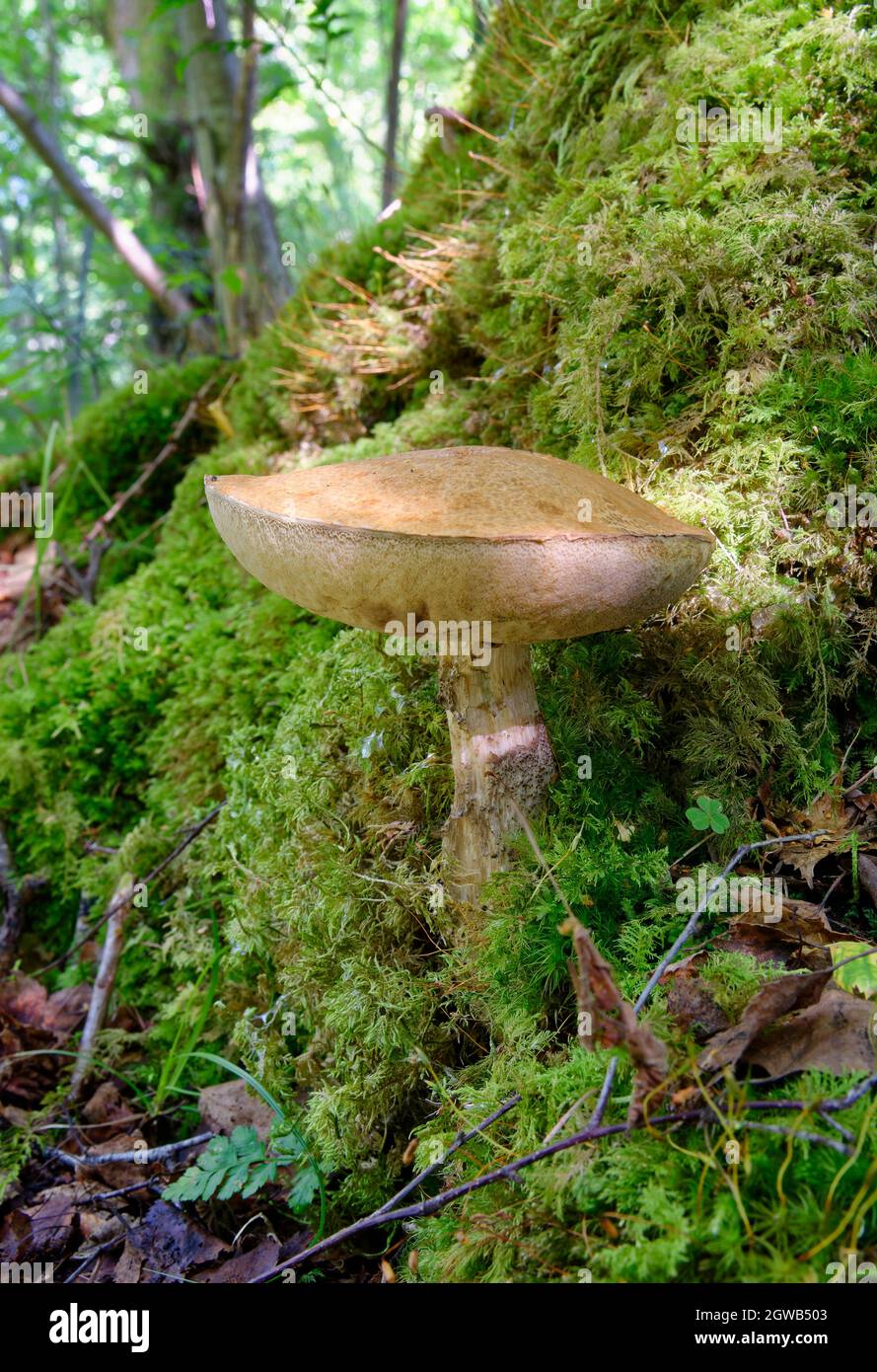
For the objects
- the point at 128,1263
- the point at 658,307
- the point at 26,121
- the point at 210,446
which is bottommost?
the point at 128,1263

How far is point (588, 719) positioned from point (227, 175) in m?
5.55

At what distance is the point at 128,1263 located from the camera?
1979mm

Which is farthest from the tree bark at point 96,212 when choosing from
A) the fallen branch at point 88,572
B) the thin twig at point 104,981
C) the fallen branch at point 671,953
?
the fallen branch at point 671,953

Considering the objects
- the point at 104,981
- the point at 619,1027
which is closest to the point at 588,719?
the point at 619,1027

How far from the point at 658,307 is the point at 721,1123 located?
2189 millimetres

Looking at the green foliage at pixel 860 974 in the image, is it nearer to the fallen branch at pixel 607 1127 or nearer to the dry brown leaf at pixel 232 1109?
the fallen branch at pixel 607 1127

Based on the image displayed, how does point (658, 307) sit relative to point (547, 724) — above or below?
above

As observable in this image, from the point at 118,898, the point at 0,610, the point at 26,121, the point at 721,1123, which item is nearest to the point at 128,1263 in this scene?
the point at 118,898

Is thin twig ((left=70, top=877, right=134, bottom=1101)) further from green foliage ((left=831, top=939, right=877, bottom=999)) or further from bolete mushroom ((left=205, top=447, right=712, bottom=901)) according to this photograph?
green foliage ((left=831, top=939, right=877, bottom=999))

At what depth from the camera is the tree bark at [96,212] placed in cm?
570

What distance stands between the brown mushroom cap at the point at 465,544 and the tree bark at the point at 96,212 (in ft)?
17.0

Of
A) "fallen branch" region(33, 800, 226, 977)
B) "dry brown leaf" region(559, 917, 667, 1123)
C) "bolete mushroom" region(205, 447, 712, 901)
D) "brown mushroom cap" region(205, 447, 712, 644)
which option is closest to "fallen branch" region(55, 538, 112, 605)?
"fallen branch" region(33, 800, 226, 977)

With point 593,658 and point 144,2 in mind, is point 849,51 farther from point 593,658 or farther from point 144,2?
point 144,2

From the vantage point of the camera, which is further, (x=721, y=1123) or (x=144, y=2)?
(x=144, y=2)
